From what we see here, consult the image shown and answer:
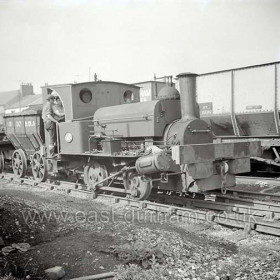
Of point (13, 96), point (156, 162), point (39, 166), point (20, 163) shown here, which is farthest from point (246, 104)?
point (13, 96)

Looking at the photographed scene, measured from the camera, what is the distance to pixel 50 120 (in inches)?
361

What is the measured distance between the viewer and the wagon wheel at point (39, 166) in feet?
32.9

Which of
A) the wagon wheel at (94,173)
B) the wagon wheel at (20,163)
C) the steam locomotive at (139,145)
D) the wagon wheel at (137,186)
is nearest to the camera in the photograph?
the steam locomotive at (139,145)

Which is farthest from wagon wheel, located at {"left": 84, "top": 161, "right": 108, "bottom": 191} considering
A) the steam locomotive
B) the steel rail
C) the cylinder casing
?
the steel rail

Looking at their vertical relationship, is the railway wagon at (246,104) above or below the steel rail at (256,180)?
above

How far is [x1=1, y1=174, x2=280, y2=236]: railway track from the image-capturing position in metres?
5.47

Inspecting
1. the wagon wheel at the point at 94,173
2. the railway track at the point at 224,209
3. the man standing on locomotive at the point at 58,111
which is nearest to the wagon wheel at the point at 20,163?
the man standing on locomotive at the point at 58,111

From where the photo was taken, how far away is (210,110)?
11.5 m

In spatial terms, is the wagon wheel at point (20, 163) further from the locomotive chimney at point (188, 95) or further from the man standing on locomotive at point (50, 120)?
the locomotive chimney at point (188, 95)

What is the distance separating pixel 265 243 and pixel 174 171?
2160 mm

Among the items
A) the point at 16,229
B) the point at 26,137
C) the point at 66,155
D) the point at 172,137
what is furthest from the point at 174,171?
the point at 26,137

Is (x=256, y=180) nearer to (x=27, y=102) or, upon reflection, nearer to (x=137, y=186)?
(x=137, y=186)

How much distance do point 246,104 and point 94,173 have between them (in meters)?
5.39

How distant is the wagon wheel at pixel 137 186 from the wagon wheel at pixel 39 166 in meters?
3.62
